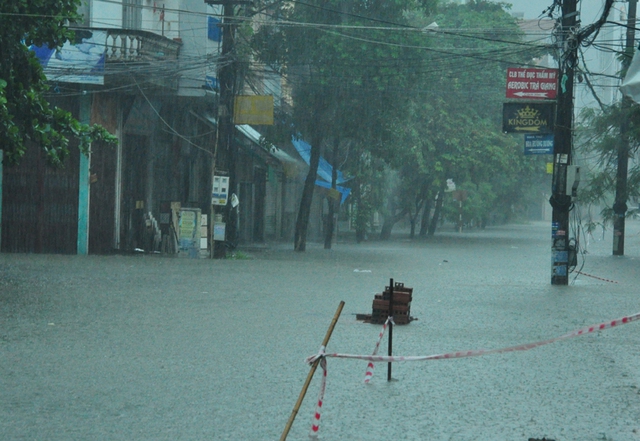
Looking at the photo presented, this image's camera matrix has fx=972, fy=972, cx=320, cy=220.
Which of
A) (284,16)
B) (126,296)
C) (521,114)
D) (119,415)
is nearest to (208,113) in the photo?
(284,16)

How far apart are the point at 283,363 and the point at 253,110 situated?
18555mm

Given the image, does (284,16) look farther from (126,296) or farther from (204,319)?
(204,319)

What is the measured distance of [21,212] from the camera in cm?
2655

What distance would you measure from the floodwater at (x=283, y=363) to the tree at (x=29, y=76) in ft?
8.19

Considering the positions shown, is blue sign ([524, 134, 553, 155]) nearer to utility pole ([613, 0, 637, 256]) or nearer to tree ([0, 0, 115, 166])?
tree ([0, 0, 115, 166])

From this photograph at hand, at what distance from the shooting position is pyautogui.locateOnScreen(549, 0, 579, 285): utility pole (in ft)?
65.2

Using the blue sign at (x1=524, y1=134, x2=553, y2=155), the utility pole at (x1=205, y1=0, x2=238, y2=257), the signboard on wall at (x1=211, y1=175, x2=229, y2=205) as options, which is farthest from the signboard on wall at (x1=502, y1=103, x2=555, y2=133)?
the utility pole at (x1=205, y1=0, x2=238, y2=257)

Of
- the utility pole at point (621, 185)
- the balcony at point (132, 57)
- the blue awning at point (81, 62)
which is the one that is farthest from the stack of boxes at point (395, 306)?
the utility pole at point (621, 185)

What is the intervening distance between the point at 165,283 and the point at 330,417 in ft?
37.9

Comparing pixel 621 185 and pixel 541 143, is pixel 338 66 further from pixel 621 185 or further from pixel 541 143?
pixel 541 143

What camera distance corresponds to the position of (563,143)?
20016mm

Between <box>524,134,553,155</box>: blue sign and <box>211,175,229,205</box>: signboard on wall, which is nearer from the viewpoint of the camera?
<box>524,134,553,155</box>: blue sign

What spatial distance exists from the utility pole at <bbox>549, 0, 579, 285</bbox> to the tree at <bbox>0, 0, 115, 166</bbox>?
9.55m

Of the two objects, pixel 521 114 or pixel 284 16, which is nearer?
pixel 521 114
